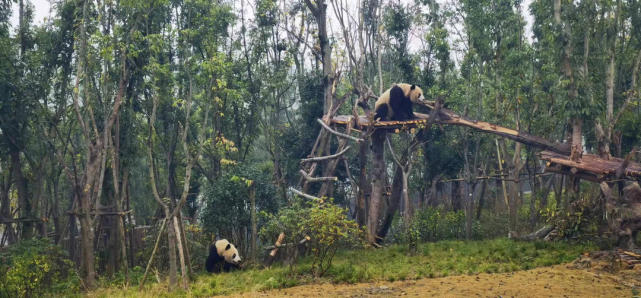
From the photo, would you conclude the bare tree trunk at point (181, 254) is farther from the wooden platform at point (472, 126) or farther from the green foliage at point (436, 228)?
the green foliage at point (436, 228)

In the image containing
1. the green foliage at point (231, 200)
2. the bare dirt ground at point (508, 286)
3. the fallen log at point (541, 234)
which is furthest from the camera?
the green foliage at point (231, 200)

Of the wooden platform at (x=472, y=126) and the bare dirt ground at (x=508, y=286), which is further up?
the wooden platform at (x=472, y=126)

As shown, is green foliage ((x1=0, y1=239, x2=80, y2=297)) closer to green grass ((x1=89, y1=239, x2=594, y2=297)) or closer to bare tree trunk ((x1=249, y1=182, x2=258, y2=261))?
green grass ((x1=89, y1=239, x2=594, y2=297))

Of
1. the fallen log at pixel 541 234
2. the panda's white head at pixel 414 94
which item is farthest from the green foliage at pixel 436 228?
the panda's white head at pixel 414 94

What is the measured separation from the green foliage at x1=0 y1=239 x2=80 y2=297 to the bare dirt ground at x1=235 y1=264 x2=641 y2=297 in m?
4.68

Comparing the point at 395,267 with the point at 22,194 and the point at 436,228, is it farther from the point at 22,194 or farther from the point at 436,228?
the point at 22,194

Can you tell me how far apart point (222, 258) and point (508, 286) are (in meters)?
7.23

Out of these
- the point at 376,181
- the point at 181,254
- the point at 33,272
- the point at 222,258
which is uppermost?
the point at 376,181

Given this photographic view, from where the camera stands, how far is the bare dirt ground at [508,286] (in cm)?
834

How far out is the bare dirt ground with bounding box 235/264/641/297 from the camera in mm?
8344

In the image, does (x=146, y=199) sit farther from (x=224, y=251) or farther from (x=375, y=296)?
(x=375, y=296)

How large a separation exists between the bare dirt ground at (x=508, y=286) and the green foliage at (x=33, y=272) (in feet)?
15.4

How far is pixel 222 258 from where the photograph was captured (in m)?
12.6

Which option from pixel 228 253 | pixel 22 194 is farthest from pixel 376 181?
pixel 22 194
